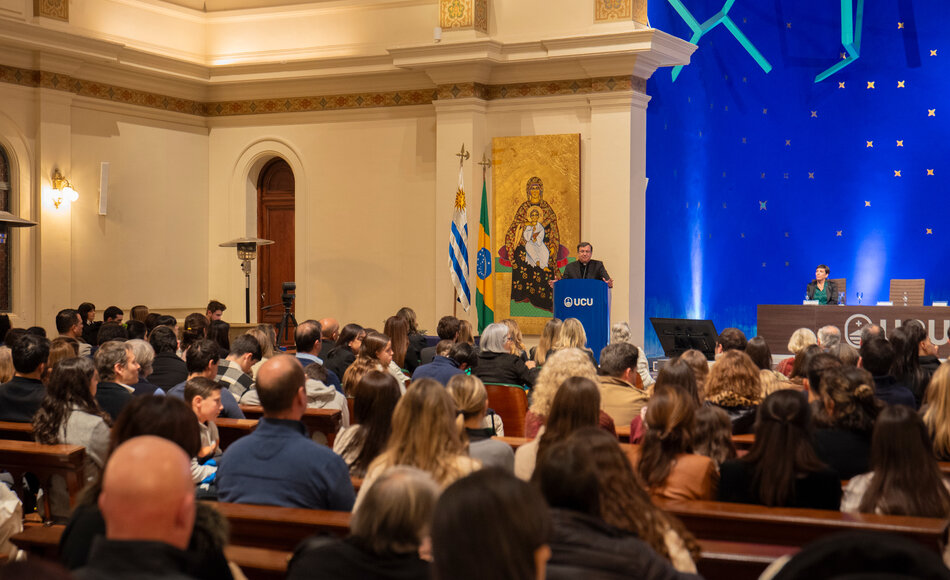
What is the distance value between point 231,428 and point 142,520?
3499 millimetres

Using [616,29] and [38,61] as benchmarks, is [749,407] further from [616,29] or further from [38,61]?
[38,61]

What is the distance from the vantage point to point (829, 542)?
1.50 meters

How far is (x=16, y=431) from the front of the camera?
17.2 feet

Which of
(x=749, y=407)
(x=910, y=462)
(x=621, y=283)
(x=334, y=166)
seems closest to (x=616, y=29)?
(x=621, y=283)

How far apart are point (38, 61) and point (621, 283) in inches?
288

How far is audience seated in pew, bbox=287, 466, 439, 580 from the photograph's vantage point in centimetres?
217

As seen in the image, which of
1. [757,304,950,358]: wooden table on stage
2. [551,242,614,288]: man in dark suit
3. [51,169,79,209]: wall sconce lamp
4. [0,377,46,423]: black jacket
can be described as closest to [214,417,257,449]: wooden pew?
[0,377,46,423]: black jacket

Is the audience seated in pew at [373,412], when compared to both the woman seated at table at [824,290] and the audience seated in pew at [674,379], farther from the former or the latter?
the woman seated at table at [824,290]

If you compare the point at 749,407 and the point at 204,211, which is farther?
the point at 204,211

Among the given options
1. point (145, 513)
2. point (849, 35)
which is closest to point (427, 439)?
point (145, 513)

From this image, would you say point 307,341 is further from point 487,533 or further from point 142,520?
point 487,533

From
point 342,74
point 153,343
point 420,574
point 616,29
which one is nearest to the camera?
point 420,574

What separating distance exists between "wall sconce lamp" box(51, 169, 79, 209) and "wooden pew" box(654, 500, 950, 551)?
10613 millimetres

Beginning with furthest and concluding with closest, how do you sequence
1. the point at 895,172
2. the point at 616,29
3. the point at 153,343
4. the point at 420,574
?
the point at 895,172 < the point at 616,29 < the point at 153,343 < the point at 420,574
